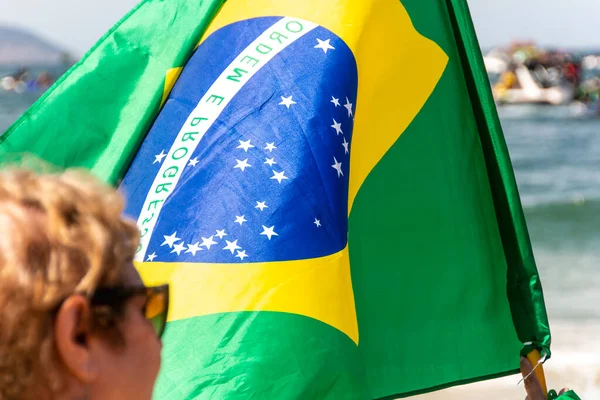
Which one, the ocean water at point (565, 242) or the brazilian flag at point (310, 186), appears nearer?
the brazilian flag at point (310, 186)

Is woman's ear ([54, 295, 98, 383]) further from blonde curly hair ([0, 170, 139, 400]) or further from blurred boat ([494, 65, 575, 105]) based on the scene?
blurred boat ([494, 65, 575, 105])

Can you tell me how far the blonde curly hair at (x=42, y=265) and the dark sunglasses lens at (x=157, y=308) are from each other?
6 cm

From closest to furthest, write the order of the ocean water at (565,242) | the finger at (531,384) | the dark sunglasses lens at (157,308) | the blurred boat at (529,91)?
the dark sunglasses lens at (157,308) < the finger at (531,384) < the ocean water at (565,242) < the blurred boat at (529,91)

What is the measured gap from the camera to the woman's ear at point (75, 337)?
0.83 metres

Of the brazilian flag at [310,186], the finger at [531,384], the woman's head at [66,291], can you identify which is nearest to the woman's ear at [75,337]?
the woman's head at [66,291]

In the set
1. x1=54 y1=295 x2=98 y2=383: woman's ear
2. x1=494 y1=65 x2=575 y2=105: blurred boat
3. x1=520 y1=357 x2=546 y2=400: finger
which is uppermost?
x1=494 y1=65 x2=575 y2=105: blurred boat

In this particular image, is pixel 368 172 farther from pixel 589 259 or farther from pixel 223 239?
pixel 589 259

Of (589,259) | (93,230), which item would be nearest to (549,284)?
(589,259)

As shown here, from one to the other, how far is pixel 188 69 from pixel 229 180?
405 mm

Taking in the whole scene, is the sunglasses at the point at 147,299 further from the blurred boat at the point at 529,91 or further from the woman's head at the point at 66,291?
the blurred boat at the point at 529,91

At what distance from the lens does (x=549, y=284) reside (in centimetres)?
802

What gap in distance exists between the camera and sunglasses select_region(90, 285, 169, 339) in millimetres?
851

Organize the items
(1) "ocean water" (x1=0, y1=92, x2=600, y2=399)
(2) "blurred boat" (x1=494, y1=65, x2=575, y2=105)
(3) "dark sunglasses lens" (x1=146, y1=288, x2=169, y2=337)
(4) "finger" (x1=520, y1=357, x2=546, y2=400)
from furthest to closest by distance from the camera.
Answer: (2) "blurred boat" (x1=494, y1=65, x2=575, y2=105)
(1) "ocean water" (x1=0, y1=92, x2=600, y2=399)
(4) "finger" (x1=520, y1=357, x2=546, y2=400)
(3) "dark sunglasses lens" (x1=146, y1=288, x2=169, y2=337)

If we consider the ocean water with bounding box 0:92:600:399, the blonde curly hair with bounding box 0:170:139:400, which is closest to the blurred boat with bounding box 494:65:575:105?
the ocean water with bounding box 0:92:600:399
